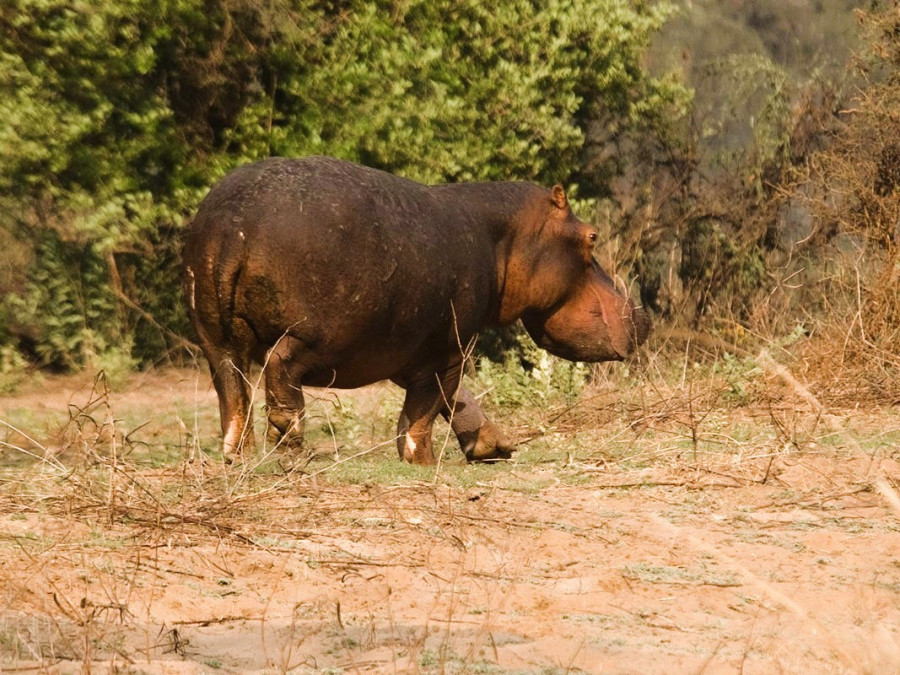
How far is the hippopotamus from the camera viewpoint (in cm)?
608

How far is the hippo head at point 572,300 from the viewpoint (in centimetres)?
780

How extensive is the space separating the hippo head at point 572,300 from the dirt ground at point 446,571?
179cm

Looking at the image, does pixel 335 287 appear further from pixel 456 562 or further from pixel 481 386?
pixel 481 386

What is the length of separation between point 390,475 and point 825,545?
180cm

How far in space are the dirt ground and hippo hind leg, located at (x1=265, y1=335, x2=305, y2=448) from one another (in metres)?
0.37

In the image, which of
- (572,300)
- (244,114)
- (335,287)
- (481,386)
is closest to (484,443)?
(572,300)

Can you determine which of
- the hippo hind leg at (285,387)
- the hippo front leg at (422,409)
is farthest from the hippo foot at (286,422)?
the hippo front leg at (422,409)

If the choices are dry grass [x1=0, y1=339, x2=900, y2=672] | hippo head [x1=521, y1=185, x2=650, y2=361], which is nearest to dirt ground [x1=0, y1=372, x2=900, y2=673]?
dry grass [x1=0, y1=339, x2=900, y2=672]

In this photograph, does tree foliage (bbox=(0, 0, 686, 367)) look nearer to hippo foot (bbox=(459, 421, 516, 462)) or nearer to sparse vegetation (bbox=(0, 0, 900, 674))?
sparse vegetation (bbox=(0, 0, 900, 674))

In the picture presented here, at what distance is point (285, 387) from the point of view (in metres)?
6.23

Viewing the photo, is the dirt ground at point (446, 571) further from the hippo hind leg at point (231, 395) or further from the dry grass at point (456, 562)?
the hippo hind leg at point (231, 395)

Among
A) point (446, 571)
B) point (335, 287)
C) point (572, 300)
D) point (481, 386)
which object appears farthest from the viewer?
point (481, 386)

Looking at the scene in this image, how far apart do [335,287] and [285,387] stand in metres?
0.49

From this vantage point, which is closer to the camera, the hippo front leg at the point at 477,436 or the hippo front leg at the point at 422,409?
the hippo front leg at the point at 422,409
